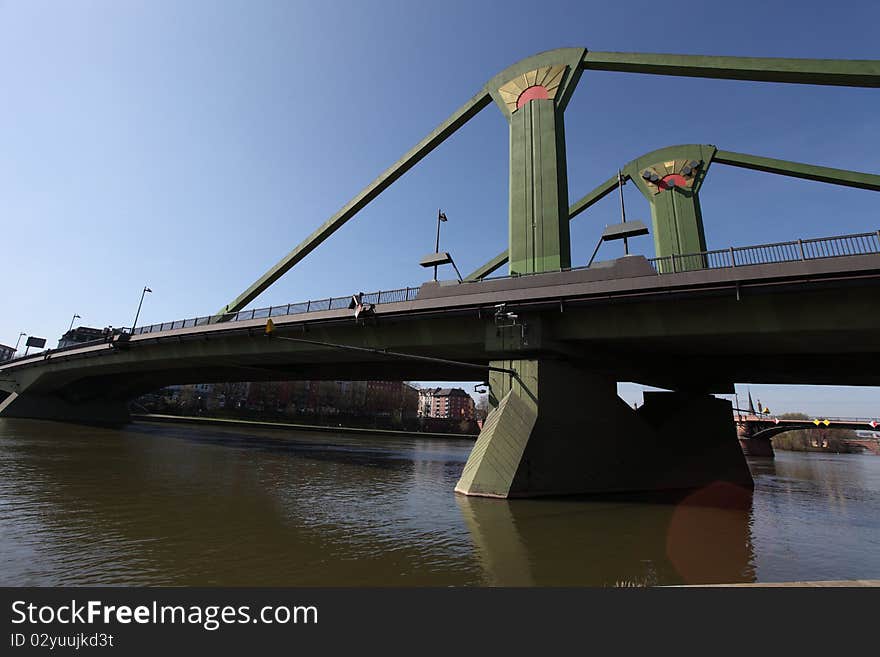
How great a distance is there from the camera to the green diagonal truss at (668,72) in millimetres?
22766

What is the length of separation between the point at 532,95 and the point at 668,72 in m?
9.15

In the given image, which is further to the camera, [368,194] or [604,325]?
[368,194]

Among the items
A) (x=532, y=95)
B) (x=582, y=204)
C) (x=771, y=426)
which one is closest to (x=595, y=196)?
(x=582, y=204)

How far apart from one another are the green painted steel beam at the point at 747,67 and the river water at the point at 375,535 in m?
22.0

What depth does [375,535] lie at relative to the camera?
11297mm

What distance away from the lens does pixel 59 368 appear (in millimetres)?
55562

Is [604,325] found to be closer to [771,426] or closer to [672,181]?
[672,181]

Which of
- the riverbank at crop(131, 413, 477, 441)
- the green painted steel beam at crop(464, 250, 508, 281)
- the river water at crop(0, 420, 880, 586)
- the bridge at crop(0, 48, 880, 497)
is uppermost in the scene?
the green painted steel beam at crop(464, 250, 508, 281)

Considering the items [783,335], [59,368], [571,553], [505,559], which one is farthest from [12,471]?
[59,368]

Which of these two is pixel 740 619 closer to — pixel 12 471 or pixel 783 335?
pixel 783 335

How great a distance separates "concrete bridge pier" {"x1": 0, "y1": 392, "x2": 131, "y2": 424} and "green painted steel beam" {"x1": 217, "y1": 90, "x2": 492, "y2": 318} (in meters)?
37.7

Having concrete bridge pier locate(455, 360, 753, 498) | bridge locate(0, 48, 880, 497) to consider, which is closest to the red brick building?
bridge locate(0, 48, 880, 497)

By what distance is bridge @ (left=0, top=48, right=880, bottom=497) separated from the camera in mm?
16578

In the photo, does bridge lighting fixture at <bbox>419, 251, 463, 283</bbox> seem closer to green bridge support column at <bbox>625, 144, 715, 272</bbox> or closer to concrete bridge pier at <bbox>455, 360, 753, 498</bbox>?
concrete bridge pier at <bbox>455, 360, 753, 498</bbox>
